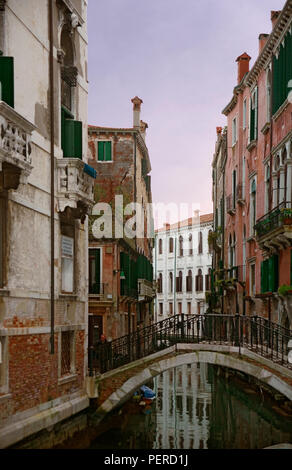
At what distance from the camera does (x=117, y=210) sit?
92.7ft

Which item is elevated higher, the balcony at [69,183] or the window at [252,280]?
the balcony at [69,183]

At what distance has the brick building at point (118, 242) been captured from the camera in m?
25.3

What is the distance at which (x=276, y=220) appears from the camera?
60.6ft

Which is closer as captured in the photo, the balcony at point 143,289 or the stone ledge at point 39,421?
the stone ledge at point 39,421

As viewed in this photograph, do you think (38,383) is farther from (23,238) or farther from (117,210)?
(117,210)

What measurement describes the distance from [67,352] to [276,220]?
6.87m

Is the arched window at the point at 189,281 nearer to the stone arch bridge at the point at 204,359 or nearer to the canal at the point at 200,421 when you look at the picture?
the canal at the point at 200,421

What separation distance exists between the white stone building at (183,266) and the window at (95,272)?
28710 millimetres

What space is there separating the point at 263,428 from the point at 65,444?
5288mm

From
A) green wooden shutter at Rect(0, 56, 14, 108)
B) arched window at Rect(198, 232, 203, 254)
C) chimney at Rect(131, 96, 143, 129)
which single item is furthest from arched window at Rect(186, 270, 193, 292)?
green wooden shutter at Rect(0, 56, 14, 108)

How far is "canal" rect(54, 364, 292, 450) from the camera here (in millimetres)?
14641

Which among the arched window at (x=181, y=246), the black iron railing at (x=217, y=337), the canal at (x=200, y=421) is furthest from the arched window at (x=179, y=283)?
the black iron railing at (x=217, y=337)

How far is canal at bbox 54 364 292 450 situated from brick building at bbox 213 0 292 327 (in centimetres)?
253

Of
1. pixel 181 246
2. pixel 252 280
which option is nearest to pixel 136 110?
pixel 252 280
